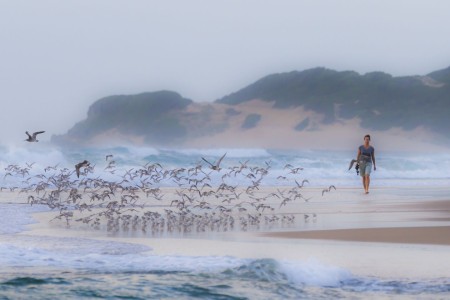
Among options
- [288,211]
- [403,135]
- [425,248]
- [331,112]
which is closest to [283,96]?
[331,112]

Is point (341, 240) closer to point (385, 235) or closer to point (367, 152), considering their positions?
point (385, 235)

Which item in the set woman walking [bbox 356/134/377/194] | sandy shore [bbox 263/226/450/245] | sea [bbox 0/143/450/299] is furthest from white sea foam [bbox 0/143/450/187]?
sea [bbox 0/143/450/299]

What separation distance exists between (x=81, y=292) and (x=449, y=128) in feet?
356

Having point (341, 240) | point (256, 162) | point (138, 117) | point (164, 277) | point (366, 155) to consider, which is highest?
point (138, 117)

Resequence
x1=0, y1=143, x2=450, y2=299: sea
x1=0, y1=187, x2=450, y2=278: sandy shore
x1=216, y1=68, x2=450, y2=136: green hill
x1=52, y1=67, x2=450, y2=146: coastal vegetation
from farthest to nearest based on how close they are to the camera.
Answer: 1. x1=216, y1=68, x2=450, y2=136: green hill
2. x1=52, y1=67, x2=450, y2=146: coastal vegetation
3. x1=0, y1=187, x2=450, y2=278: sandy shore
4. x1=0, y1=143, x2=450, y2=299: sea

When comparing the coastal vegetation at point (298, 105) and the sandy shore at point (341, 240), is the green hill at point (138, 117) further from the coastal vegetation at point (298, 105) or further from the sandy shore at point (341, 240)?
the sandy shore at point (341, 240)

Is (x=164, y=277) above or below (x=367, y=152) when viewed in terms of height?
below

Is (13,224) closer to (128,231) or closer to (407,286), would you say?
(128,231)

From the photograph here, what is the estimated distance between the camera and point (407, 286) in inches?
380

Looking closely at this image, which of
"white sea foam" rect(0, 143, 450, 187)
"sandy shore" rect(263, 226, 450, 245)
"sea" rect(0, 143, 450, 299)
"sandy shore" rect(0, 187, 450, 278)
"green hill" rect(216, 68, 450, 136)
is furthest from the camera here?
"green hill" rect(216, 68, 450, 136)

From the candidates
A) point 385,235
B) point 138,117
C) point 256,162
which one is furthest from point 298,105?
point 385,235

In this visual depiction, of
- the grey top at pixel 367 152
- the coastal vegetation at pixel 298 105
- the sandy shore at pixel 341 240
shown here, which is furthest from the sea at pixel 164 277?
the coastal vegetation at pixel 298 105

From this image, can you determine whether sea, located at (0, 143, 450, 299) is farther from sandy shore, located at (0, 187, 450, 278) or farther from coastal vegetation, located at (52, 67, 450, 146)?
coastal vegetation, located at (52, 67, 450, 146)

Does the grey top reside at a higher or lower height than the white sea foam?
lower
